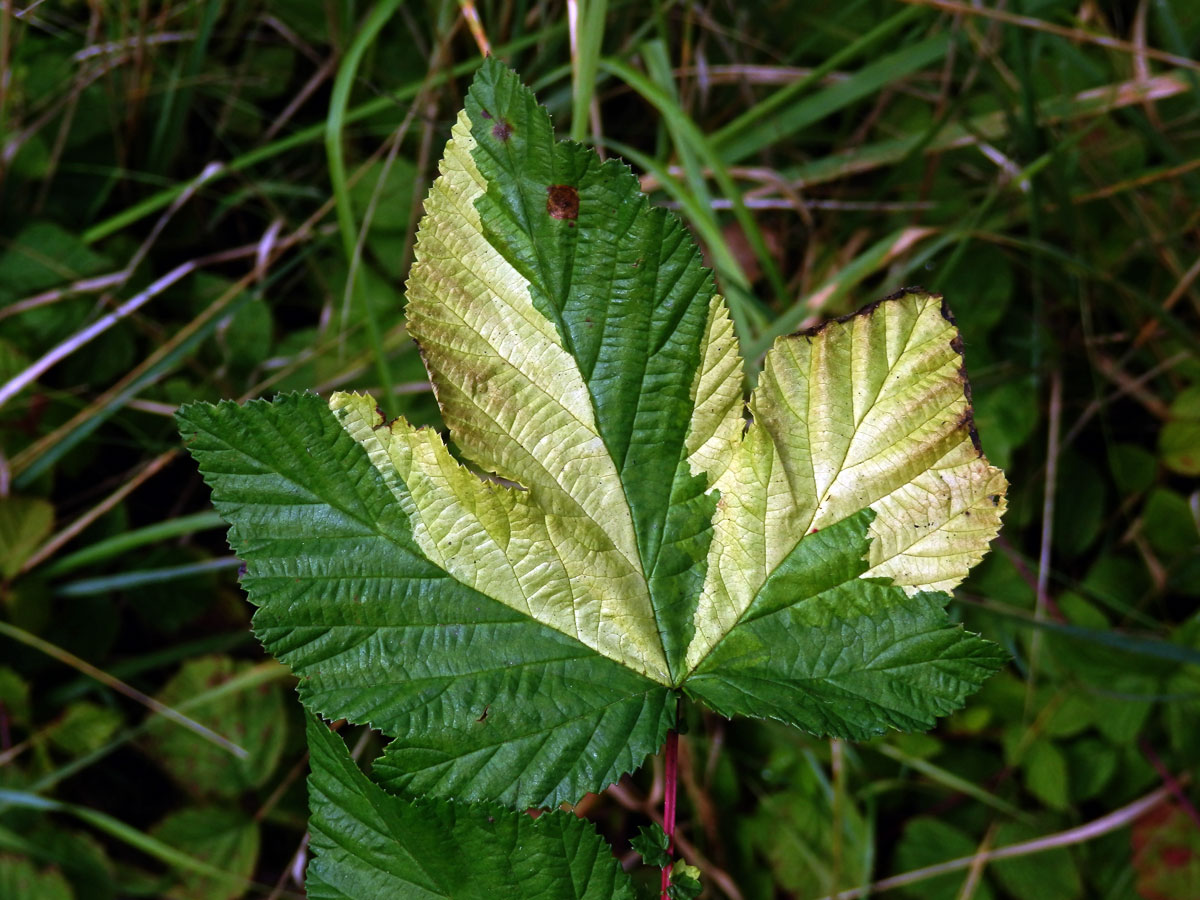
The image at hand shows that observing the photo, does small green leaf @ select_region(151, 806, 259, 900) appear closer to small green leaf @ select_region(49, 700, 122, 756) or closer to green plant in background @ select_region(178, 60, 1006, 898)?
small green leaf @ select_region(49, 700, 122, 756)

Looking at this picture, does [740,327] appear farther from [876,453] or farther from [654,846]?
[654,846]

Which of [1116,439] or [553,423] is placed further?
[1116,439]

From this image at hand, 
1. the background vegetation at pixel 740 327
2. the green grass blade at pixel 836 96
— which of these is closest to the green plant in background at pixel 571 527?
the background vegetation at pixel 740 327

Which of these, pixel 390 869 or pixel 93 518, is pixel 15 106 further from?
pixel 390 869

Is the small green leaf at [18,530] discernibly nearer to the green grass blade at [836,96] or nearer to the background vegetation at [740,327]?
the background vegetation at [740,327]

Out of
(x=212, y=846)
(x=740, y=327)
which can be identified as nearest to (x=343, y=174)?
(x=740, y=327)

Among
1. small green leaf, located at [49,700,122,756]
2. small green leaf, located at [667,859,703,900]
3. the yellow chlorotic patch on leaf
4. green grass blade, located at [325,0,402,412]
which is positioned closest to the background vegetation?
small green leaf, located at [49,700,122,756]

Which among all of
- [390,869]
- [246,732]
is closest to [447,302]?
[390,869]
